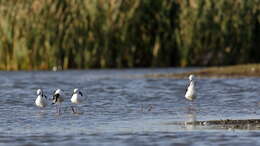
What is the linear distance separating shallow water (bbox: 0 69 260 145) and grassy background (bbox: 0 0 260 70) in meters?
3.04

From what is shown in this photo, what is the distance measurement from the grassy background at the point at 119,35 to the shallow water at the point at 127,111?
3039 mm

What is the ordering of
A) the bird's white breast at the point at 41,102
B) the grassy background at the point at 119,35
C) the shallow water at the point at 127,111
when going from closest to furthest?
the shallow water at the point at 127,111 < the bird's white breast at the point at 41,102 < the grassy background at the point at 119,35

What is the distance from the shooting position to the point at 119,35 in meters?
37.5

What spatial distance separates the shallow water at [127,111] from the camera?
15.3 meters

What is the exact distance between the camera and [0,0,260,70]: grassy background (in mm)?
36906

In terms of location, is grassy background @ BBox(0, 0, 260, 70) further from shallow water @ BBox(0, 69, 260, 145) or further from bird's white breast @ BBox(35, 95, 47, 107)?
bird's white breast @ BBox(35, 95, 47, 107)

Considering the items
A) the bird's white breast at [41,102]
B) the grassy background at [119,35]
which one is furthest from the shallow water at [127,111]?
the grassy background at [119,35]

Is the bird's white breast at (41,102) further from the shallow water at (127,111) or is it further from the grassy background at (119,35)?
the grassy background at (119,35)

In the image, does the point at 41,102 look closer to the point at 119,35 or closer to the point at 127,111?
the point at 127,111

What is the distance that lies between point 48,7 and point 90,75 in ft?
15.1

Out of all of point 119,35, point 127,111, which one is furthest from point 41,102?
point 119,35

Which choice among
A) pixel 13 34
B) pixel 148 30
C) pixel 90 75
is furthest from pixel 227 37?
pixel 13 34

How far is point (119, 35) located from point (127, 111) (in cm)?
1729

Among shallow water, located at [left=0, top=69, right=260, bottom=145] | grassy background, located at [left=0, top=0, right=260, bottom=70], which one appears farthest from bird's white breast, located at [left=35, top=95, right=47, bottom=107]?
grassy background, located at [left=0, top=0, right=260, bottom=70]
